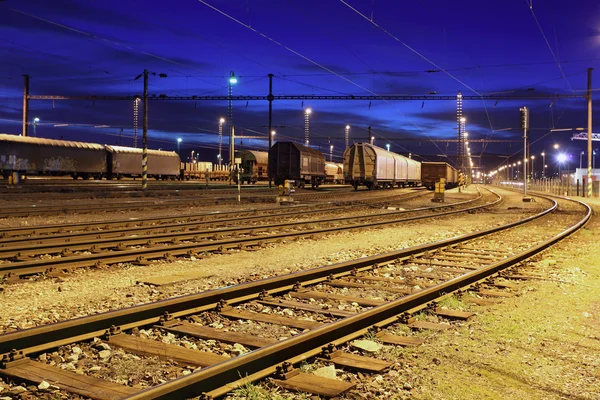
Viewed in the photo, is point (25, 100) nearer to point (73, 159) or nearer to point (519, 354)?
point (73, 159)

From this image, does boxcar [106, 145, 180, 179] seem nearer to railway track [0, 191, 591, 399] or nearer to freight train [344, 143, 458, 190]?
freight train [344, 143, 458, 190]

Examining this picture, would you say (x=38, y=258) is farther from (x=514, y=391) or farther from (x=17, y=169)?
(x=17, y=169)

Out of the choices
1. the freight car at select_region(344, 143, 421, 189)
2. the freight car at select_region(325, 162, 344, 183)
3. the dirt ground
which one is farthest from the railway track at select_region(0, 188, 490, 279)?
the freight car at select_region(325, 162, 344, 183)

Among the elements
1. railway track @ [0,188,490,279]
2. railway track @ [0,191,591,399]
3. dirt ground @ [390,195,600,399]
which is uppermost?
railway track @ [0,188,490,279]

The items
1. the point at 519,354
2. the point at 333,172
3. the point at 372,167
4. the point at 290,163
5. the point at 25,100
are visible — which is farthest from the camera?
the point at 333,172

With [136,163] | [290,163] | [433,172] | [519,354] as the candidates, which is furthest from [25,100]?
[519,354]

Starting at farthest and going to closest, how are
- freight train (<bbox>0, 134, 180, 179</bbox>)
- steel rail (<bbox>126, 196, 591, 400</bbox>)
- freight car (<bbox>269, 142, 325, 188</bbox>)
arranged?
freight train (<bbox>0, 134, 180, 179</bbox>)
freight car (<bbox>269, 142, 325, 188</bbox>)
steel rail (<bbox>126, 196, 591, 400</bbox>)

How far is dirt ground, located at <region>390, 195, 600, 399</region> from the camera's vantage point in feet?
14.6

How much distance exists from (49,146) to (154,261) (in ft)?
154

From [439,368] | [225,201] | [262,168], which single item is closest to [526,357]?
[439,368]

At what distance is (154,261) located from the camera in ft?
34.6

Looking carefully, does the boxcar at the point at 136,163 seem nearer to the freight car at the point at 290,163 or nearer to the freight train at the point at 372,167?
the freight car at the point at 290,163

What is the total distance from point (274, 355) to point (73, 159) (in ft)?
181

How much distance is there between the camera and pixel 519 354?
17.7 ft
